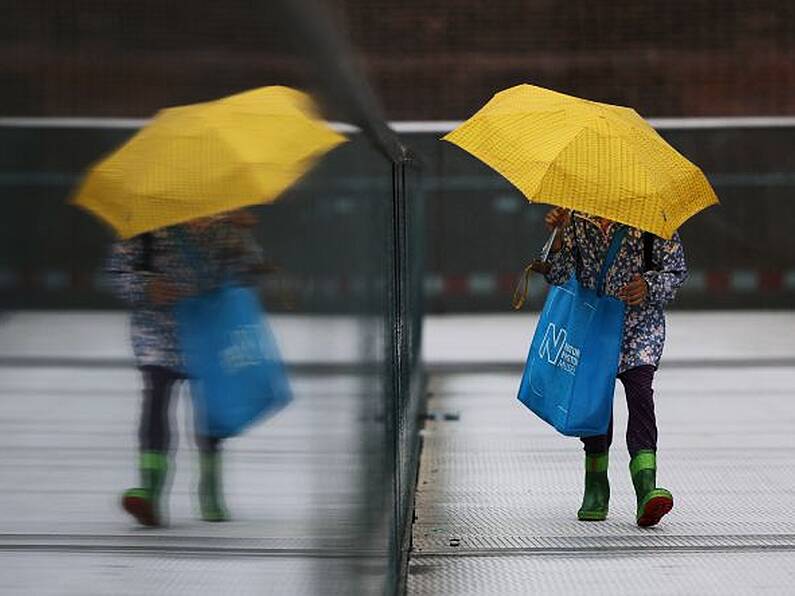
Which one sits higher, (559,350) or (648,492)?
(559,350)

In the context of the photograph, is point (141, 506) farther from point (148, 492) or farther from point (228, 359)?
point (228, 359)

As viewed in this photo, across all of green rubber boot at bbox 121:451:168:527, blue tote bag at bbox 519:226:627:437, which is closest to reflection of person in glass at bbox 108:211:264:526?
green rubber boot at bbox 121:451:168:527

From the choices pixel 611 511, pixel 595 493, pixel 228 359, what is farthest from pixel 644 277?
pixel 228 359

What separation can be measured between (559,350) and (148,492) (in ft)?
15.8

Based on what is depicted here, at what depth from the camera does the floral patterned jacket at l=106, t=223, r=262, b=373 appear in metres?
1.06

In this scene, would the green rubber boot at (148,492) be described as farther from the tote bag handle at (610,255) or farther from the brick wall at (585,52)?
the brick wall at (585,52)

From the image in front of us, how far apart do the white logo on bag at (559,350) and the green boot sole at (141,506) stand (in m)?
4.69

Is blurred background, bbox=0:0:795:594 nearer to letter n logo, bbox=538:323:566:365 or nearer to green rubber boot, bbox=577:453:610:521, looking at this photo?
letter n logo, bbox=538:323:566:365

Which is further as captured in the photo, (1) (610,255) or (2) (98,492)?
(1) (610,255)

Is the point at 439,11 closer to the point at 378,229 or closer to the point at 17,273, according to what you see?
the point at 378,229

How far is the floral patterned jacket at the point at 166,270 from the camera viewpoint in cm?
106

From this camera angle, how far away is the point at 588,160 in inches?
228

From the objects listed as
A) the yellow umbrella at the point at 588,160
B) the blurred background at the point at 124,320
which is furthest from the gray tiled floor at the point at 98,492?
the yellow umbrella at the point at 588,160

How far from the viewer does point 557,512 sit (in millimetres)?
6465
